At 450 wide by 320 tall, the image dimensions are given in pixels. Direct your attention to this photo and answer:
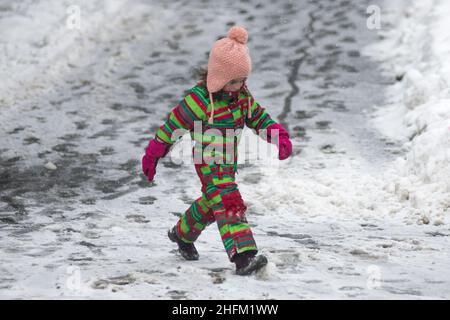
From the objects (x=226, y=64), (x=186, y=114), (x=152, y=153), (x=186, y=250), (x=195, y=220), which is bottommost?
(x=186, y=250)

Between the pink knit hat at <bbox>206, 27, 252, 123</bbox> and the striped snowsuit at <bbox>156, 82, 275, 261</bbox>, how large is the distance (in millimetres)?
81

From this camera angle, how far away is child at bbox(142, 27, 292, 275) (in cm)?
473

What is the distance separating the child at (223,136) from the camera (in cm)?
473

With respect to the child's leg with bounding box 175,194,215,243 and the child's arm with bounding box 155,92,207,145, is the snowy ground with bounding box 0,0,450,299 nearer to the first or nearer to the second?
the child's leg with bounding box 175,194,215,243

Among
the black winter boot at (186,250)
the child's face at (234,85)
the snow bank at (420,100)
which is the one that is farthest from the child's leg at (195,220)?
the snow bank at (420,100)

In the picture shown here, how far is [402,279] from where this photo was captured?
4.68 m

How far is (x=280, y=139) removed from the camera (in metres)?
4.91

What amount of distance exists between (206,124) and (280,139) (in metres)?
0.46

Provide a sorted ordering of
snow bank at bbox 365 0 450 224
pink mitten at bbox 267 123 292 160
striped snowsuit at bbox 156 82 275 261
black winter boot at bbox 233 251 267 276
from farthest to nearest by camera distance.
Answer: snow bank at bbox 365 0 450 224
pink mitten at bbox 267 123 292 160
striped snowsuit at bbox 156 82 275 261
black winter boot at bbox 233 251 267 276

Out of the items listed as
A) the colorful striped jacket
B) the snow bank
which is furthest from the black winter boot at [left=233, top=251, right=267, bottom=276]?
the snow bank

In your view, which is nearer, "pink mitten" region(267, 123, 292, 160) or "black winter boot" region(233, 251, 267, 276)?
"black winter boot" region(233, 251, 267, 276)

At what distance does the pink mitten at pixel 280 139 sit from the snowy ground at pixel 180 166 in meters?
0.68

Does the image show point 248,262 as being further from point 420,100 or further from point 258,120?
point 420,100

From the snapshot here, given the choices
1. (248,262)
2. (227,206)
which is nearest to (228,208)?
(227,206)
